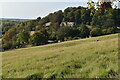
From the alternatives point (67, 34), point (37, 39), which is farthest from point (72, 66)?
point (67, 34)

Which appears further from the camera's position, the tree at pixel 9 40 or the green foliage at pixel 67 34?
the green foliage at pixel 67 34

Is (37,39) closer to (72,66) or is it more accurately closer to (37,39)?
(37,39)

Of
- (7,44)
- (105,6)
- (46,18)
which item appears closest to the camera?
(105,6)

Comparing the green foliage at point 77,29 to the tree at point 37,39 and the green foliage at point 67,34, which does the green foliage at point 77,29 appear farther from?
the tree at point 37,39

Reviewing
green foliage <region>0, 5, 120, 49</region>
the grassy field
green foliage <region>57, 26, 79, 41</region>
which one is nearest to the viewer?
the grassy field

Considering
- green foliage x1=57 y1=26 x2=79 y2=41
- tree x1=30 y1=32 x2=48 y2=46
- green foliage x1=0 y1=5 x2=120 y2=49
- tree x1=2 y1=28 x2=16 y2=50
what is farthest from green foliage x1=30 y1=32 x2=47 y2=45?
green foliage x1=57 y1=26 x2=79 y2=41

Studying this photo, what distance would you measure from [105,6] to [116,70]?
3016 millimetres

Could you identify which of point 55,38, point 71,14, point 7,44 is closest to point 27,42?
point 7,44

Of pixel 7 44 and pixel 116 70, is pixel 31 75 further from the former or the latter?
pixel 7 44

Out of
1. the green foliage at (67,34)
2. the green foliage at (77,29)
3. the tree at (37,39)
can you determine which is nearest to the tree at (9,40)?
the green foliage at (77,29)

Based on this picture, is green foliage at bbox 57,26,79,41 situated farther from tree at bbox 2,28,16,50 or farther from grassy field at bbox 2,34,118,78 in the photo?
grassy field at bbox 2,34,118,78

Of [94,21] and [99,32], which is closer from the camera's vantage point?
[99,32]

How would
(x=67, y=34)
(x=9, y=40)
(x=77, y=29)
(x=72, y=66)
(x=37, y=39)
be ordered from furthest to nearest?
(x=9, y=40), (x=67, y=34), (x=77, y=29), (x=37, y=39), (x=72, y=66)

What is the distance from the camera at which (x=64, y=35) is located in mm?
66500
